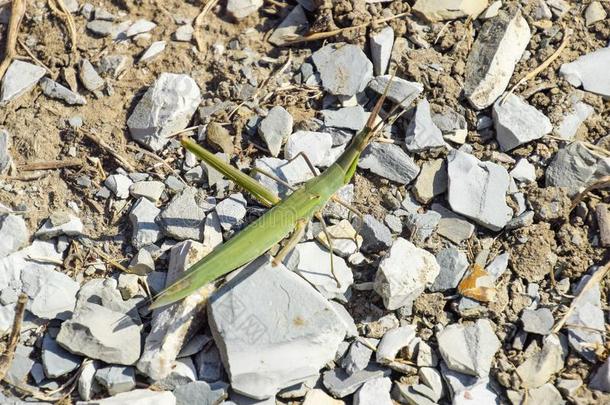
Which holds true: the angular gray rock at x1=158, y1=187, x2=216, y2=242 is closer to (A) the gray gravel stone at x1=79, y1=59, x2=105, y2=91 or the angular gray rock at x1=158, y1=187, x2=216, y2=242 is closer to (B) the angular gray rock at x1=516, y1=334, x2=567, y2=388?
(A) the gray gravel stone at x1=79, y1=59, x2=105, y2=91

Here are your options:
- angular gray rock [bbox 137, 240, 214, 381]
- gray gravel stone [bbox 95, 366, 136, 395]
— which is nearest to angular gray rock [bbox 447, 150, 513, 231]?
angular gray rock [bbox 137, 240, 214, 381]

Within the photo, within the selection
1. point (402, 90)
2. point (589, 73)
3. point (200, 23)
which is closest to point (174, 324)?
point (402, 90)

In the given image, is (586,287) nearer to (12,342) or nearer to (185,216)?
(185,216)

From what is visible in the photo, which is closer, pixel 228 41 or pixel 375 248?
pixel 375 248

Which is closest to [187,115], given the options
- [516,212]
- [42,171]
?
[42,171]

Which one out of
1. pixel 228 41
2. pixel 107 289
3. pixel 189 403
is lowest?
pixel 189 403

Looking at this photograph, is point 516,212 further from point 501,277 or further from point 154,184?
point 154,184

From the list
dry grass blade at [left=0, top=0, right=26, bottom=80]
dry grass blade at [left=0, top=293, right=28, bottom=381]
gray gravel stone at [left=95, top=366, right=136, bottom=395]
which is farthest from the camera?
dry grass blade at [left=0, top=0, right=26, bottom=80]
